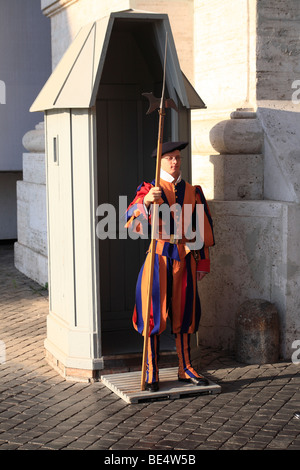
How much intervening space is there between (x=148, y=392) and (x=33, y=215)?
16.4 feet

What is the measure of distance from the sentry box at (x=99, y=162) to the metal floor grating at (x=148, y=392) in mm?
199

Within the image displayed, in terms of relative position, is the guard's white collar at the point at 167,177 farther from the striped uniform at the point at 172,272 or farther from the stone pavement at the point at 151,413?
the stone pavement at the point at 151,413

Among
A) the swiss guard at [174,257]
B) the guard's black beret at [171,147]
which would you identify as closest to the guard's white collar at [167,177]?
the swiss guard at [174,257]

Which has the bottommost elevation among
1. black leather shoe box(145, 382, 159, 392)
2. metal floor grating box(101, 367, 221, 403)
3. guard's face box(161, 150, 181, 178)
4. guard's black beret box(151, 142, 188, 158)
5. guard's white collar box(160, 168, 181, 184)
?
metal floor grating box(101, 367, 221, 403)

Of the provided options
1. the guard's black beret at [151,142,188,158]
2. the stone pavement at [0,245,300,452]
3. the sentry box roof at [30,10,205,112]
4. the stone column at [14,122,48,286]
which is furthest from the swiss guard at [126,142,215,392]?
the stone column at [14,122,48,286]

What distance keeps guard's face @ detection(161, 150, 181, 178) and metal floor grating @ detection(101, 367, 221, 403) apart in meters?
1.44

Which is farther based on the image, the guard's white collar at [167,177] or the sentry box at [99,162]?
the sentry box at [99,162]

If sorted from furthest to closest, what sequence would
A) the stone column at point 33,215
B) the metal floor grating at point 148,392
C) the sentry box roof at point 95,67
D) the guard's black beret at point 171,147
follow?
the stone column at point 33,215
the sentry box roof at point 95,67
the guard's black beret at point 171,147
the metal floor grating at point 148,392

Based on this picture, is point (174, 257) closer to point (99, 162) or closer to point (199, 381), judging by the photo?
point (199, 381)

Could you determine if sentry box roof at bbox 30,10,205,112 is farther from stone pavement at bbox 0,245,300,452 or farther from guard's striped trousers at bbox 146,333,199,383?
stone pavement at bbox 0,245,300,452

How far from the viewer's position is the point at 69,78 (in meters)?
6.20

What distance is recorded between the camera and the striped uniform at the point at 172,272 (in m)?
5.90

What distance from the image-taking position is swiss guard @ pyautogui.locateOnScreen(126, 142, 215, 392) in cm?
590

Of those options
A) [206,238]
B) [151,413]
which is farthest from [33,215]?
[151,413]
